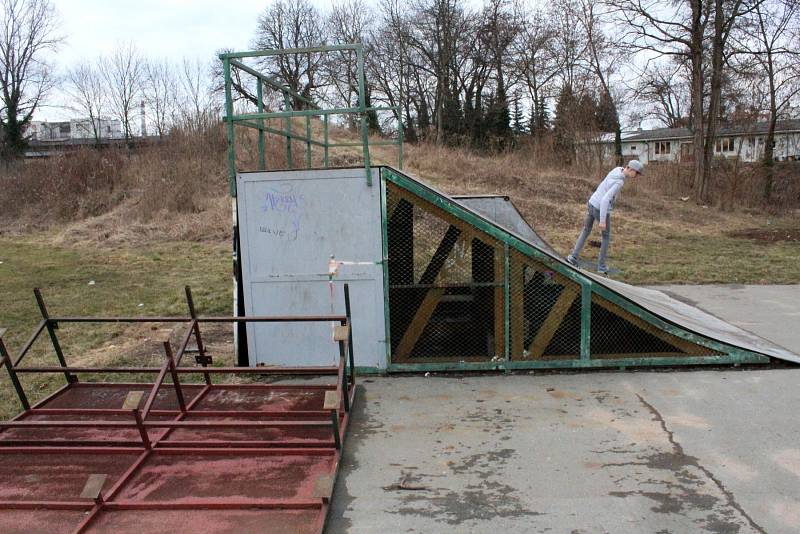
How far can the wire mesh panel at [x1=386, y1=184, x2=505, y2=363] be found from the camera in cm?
588

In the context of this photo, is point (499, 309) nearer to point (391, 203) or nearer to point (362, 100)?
point (391, 203)

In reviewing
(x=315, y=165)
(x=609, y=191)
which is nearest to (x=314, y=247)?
(x=609, y=191)

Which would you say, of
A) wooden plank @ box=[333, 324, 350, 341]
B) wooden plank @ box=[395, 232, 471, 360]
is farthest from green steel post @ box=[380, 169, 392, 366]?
wooden plank @ box=[333, 324, 350, 341]

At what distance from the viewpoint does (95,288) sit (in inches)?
444

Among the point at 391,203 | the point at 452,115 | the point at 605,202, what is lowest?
the point at 605,202

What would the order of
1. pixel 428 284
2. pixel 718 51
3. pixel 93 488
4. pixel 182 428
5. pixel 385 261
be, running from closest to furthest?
pixel 93 488 → pixel 182 428 → pixel 385 261 → pixel 428 284 → pixel 718 51

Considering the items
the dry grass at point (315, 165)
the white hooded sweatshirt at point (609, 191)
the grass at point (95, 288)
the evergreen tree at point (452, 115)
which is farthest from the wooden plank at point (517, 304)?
the evergreen tree at point (452, 115)

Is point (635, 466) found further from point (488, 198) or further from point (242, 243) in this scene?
point (488, 198)

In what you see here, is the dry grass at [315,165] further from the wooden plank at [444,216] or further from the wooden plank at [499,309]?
the wooden plank at [444,216]

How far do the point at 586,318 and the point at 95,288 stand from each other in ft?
30.0

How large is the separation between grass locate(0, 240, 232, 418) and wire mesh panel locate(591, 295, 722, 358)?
16.3 feet

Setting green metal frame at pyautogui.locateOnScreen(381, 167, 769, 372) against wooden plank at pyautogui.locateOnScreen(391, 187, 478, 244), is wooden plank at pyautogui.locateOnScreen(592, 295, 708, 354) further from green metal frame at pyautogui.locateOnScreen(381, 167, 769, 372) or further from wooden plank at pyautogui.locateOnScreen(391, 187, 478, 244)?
wooden plank at pyautogui.locateOnScreen(391, 187, 478, 244)

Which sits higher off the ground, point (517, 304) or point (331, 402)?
point (517, 304)

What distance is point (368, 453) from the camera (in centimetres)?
430
